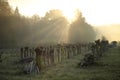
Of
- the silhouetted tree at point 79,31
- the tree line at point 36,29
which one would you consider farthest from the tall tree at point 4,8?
the silhouetted tree at point 79,31

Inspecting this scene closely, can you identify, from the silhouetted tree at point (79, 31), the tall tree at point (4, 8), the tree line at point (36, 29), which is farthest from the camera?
the silhouetted tree at point (79, 31)

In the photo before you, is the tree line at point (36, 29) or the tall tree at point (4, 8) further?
the tall tree at point (4, 8)

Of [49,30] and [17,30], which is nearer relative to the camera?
[17,30]

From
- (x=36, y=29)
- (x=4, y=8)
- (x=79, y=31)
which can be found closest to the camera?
(x=4, y=8)

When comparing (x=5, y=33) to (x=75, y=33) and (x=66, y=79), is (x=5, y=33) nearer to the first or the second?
(x=75, y=33)

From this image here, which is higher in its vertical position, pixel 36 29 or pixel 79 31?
pixel 36 29

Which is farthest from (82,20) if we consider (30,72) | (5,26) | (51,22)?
(30,72)

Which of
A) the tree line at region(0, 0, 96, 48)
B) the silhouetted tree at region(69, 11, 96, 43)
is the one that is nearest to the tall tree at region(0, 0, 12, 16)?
the tree line at region(0, 0, 96, 48)

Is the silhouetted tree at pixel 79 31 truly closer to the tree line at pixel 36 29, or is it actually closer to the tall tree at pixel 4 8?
the tree line at pixel 36 29

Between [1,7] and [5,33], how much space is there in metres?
11.4

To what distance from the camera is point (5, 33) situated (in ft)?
265

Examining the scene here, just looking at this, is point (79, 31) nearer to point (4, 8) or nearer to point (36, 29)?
point (36, 29)

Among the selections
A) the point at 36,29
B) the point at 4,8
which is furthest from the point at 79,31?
the point at 4,8

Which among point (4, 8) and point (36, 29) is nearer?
point (4, 8)
